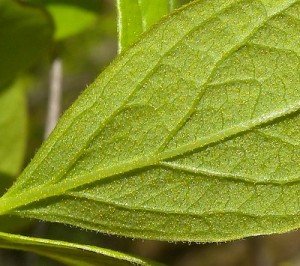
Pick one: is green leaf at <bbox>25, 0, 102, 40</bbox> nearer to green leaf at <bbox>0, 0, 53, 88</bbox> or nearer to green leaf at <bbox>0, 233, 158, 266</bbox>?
green leaf at <bbox>0, 0, 53, 88</bbox>

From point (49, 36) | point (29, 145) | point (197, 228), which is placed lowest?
point (29, 145)

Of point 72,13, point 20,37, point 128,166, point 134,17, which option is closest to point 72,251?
point 128,166

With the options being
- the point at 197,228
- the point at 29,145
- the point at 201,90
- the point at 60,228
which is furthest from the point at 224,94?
the point at 60,228

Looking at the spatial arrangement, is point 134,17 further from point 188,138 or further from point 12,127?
point 12,127

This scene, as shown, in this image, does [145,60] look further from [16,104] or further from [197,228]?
[16,104]

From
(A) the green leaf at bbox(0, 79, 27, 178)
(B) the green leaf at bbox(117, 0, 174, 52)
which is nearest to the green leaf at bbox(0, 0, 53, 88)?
(A) the green leaf at bbox(0, 79, 27, 178)

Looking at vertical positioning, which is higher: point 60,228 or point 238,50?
point 238,50

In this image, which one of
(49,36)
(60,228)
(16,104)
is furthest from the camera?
(60,228)
